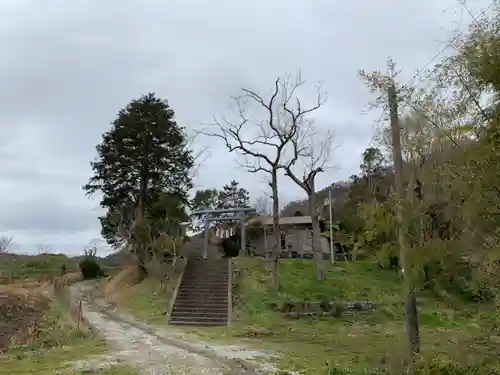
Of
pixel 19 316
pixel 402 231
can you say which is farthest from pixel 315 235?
pixel 402 231

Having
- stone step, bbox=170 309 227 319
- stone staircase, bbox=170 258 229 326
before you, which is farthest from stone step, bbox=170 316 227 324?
stone step, bbox=170 309 227 319

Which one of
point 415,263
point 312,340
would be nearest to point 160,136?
point 312,340

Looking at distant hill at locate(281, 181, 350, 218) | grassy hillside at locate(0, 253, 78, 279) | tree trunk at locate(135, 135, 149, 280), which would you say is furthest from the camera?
distant hill at locate(281, 181, 350, 218)

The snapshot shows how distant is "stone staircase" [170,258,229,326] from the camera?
17.6 metres

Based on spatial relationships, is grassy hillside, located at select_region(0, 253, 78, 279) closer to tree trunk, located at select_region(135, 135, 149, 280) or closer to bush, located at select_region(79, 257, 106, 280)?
bush, located at select_region(79, 257, 106, 280)

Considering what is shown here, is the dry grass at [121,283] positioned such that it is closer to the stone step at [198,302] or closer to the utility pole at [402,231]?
the stone step at [198,302]

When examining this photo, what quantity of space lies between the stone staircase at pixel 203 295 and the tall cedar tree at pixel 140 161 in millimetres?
4163

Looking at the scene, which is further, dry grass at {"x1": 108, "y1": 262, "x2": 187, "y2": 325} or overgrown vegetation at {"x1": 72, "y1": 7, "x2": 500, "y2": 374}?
dry grass at {"x1": 108, "y1": 262, "x2": 187, "y2": 325}

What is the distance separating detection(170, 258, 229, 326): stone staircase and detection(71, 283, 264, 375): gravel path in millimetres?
2387

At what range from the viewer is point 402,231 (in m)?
7.32

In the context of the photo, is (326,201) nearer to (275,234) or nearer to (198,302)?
(275,234)

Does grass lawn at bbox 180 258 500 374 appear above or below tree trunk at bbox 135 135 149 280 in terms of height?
below

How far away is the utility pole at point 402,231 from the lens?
7302 mm

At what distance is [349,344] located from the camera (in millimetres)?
13047
